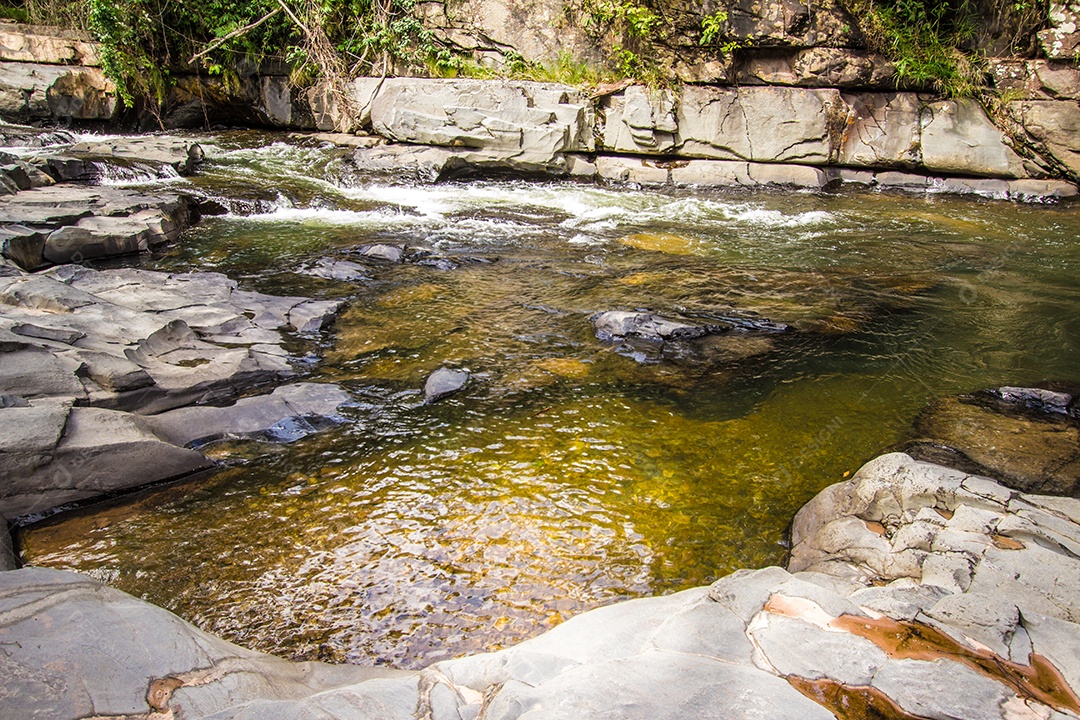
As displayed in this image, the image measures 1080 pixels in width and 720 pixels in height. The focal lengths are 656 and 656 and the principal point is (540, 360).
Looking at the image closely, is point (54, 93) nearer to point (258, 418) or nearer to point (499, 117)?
point (499, 117)

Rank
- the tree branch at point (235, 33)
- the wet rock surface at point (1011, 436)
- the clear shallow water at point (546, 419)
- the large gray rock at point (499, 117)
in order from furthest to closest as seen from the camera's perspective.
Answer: the tree branch at point (235, 33) < the large gray rock at point (499, 117) < the wet rock surface at point (1011, 436) < the clear shallow water at point (546, 419)

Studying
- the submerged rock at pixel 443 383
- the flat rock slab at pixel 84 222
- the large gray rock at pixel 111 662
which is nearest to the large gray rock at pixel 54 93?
the flat rock slab at pixel 84 222

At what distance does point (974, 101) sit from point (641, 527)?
1043 cm

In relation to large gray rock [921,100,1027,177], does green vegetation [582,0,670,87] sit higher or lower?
higher

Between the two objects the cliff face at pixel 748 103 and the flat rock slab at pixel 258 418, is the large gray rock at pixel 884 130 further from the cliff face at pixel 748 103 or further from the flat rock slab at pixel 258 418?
the flat rock slab at pixel 258 418

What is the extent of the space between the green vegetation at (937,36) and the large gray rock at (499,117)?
4.56 metres

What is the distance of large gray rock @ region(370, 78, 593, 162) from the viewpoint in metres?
10.2

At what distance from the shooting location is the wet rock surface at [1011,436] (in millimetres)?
3316

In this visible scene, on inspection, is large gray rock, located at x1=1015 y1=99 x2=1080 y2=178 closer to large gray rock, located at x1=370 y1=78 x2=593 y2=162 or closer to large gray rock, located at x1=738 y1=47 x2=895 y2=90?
large gray rock, located at x1=738 y1=47 x2=895 y2=90

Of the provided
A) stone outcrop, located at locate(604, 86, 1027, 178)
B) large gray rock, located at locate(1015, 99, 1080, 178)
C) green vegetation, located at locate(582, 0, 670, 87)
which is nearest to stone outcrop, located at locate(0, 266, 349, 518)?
stone outcrop, located at locate(604, 86, 1027, 178)

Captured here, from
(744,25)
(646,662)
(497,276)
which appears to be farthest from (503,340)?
(744,25)

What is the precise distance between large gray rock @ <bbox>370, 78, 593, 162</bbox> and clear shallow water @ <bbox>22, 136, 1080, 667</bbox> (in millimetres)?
2711

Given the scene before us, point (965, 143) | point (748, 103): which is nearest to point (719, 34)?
point (748, 103)

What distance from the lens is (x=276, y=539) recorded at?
2.93 metres
